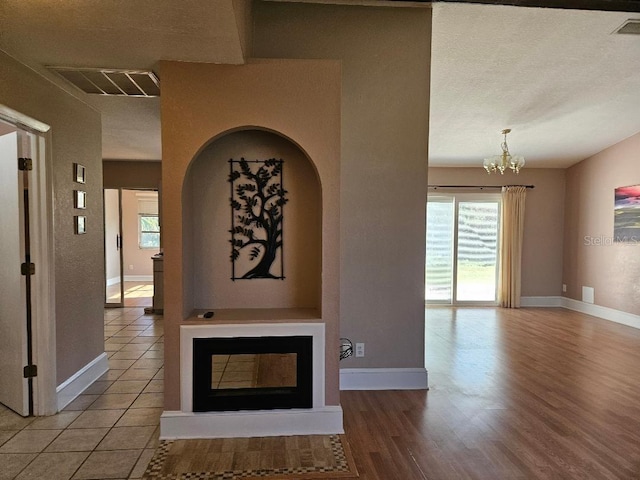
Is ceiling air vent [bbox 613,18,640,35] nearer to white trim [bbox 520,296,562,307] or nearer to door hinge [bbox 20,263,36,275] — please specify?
white trim [bbox 520,296,562,307]

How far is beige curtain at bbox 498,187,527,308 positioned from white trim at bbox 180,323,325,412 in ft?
18.3

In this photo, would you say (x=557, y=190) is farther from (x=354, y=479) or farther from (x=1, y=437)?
(x=1, y=437)

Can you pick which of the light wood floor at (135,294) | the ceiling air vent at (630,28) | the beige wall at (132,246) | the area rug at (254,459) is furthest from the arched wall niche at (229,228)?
the beige wall at (132,246)

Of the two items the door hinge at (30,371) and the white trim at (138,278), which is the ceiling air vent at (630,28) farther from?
the white trim at (138,278)

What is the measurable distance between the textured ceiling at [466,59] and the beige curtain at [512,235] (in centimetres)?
67

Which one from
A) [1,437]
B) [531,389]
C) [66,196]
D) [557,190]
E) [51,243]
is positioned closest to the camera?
[1,437]

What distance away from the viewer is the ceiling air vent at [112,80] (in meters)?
2.59

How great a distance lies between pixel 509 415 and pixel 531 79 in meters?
3.52

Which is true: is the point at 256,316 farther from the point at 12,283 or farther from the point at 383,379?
the point at 12,283

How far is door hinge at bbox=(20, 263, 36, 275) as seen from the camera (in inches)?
109

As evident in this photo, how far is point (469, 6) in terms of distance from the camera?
10.5ft

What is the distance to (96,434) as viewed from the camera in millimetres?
2619

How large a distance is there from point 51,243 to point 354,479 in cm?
268

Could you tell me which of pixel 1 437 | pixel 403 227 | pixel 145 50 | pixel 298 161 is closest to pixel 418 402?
pixel 403 227
